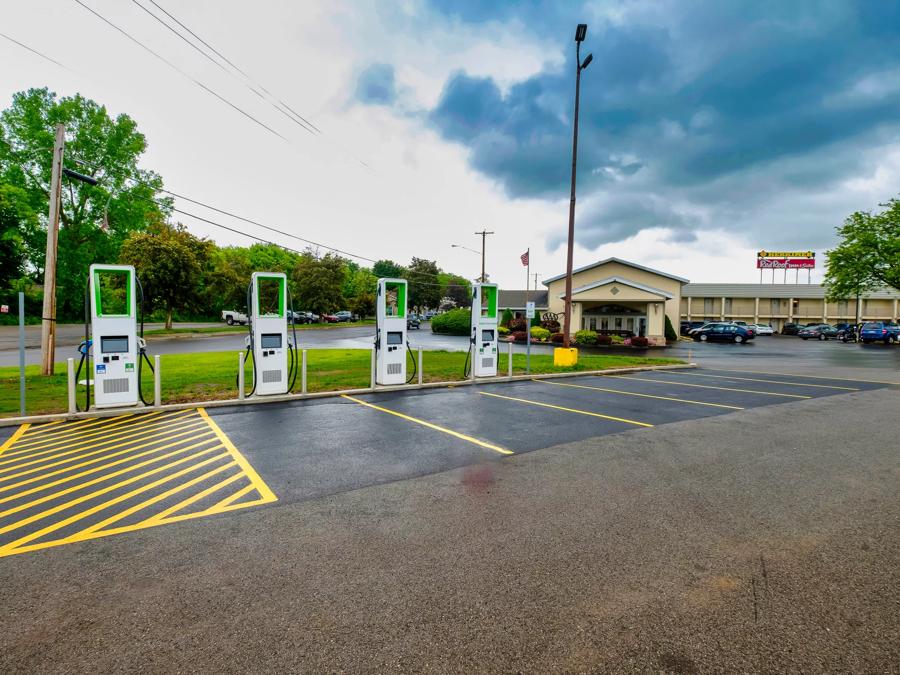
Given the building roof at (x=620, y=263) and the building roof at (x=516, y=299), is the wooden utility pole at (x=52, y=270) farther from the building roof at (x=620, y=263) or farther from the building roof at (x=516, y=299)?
the building roof at (x=516, y=299)

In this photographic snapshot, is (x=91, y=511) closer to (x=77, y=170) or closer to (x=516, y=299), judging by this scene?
(x=77, y=170)

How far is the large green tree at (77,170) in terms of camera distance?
34.3 meters

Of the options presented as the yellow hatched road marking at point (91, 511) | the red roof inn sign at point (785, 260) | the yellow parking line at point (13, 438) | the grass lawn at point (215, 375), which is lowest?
the yellow parking line at point (13, 438)

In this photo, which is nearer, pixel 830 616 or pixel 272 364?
pixel 830 616

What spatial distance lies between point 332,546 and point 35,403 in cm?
949

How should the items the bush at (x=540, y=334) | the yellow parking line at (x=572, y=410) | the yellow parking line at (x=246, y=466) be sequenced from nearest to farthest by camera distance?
the yellow parking line at (x=246, y=466), the yellow parking line at (x=572, y=410), the bush at (x=540, y=334)

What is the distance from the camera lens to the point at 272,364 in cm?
1056

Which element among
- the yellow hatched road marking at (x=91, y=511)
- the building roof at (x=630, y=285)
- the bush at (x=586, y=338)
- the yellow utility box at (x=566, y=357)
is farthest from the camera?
the building roof at (x=630, y=285)

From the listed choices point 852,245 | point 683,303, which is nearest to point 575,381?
point 852,245

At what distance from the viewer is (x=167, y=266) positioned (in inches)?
1206

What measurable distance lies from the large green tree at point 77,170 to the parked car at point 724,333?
46155 millimetres

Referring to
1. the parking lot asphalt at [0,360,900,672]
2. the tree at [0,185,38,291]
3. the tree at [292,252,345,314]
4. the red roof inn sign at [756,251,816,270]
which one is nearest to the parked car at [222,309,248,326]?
the tree at [292,252,345,314]

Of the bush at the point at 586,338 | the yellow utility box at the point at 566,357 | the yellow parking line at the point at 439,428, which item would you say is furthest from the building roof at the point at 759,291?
the yellow parking line at the point at 439,428

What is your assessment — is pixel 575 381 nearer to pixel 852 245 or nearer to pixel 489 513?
pixel 489 513
